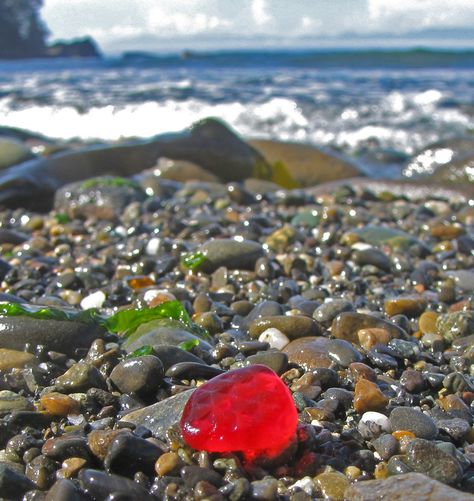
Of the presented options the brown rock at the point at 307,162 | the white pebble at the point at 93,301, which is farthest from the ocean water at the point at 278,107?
the white pebble at the point at 93,301

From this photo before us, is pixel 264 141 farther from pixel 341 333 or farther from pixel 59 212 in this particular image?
pixel 341 333

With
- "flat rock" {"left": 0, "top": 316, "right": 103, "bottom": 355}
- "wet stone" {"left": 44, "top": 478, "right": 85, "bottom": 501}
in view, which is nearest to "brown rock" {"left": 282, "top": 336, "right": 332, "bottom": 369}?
"flat rock" {"left": 0, "top": 316, "right": 103, "bottom": 355}

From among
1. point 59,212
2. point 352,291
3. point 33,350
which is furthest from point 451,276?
point 59,212

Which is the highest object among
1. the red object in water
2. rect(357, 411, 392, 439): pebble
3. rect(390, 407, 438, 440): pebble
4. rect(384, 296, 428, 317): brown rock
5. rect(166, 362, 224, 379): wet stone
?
the red object in water

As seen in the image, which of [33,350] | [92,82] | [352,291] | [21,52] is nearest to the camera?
[33,350]

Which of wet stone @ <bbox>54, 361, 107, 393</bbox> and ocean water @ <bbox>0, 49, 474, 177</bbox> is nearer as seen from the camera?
wet stone @ <bbox>54, 361, 107, 393</bbox>

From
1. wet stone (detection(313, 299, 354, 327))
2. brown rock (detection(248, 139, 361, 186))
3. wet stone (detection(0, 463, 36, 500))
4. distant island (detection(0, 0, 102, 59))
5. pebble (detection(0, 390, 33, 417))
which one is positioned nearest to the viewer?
wet stone (detection(0, 463, 36, 500))

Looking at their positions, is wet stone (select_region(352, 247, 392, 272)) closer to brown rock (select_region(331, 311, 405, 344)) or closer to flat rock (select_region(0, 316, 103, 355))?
brown rock (select_region(331, 311, 405, 344))
